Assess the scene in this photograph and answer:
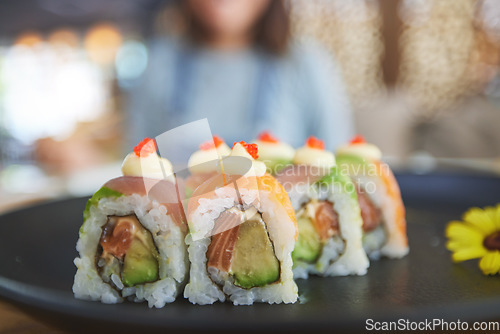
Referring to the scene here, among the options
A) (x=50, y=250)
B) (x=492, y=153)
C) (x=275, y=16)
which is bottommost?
(x=492, y=153)

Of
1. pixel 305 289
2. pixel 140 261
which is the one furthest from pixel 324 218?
pixel 140 261

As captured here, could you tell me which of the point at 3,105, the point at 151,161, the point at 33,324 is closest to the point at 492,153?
the point at 151,161

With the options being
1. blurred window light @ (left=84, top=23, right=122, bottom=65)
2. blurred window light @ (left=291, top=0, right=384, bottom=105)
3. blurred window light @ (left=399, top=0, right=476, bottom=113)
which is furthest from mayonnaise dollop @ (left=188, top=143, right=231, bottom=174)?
blurred window light @ (left=84, top=23, right=122, bottom=65)

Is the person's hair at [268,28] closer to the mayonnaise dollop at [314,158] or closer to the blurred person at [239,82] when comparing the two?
the blurred person at [239,82]

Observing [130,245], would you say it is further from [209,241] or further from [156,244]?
[209,241]

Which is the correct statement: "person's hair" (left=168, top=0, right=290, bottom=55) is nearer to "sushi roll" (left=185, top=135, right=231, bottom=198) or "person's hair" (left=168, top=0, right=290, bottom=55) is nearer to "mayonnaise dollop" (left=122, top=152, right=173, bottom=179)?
"sushi roll" (left=185, top=135, right=231, bottom=198)

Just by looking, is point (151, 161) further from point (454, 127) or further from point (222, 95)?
point (454, 127)

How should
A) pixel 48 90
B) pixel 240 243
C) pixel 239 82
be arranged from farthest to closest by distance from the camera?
1. pixel 48 90
2. pixel 239 82
3. pixel 240 243

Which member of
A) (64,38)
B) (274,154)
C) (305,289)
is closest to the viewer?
(305,289)
